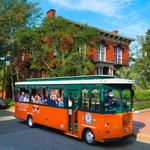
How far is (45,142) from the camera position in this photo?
14398mm

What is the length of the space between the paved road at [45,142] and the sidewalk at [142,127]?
1.39 ft

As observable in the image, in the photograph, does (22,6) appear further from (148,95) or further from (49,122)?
(49,122)

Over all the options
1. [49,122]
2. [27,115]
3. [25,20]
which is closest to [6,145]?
[49,122]

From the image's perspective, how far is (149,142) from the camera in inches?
556

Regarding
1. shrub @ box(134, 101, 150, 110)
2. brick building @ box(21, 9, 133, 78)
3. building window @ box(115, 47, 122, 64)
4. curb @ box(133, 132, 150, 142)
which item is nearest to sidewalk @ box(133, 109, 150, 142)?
curb @ box(133, 132, 150, 142)

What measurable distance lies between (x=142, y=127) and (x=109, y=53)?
31.4m

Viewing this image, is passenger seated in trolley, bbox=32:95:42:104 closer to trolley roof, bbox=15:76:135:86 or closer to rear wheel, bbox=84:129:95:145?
trolley roof, bbox=15:76:135:86

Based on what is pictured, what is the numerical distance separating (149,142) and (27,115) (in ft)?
25.4

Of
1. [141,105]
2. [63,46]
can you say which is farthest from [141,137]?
[63,46]

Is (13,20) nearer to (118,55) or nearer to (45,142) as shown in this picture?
(118,55)

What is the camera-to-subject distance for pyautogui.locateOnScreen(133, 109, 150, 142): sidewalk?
1486 cm

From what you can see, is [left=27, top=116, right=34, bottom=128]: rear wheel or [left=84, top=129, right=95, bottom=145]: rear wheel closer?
[left=84, top=129, right=95, bottom=145]: rear wheel

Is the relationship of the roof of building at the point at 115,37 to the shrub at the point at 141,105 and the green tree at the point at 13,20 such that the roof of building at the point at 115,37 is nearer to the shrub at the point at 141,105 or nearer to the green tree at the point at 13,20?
the green tree at the point at 13,20

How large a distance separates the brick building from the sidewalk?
21550 millimetres
